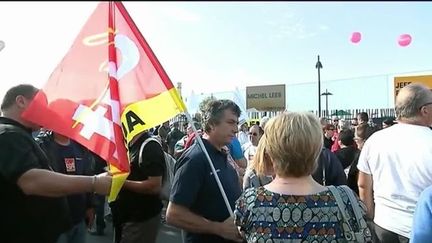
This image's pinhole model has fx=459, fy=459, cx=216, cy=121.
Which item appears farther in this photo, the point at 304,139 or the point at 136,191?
the point at 136,191

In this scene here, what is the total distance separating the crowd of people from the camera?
1.97 m

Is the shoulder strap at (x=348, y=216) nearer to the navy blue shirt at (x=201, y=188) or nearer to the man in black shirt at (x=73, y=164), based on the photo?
the navy blue shirt at (x=201, y=188)

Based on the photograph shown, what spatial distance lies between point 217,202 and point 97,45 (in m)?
1.20

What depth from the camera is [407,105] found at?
3205 millimetres

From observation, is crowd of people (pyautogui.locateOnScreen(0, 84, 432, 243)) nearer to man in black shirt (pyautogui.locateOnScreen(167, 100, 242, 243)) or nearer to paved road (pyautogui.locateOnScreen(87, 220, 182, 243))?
man in black shirt (pyautogui.locateOnScreen(167, 100, 242, 243))

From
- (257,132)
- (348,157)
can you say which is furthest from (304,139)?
(257,132)

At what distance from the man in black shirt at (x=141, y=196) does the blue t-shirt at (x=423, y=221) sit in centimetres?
218

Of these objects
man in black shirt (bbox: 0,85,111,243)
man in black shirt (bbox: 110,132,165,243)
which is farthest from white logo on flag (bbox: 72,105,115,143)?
man in black shirt (bbox: 110,132,165,243)

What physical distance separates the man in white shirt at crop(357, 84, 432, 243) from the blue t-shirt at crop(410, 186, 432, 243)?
1276 mm

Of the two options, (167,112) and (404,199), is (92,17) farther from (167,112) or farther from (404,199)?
(404,199)

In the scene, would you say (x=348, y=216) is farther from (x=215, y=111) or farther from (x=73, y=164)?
(x=73, y=164)

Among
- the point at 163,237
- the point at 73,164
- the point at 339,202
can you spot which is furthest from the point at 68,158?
the point at 339,202

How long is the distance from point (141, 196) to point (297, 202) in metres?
2.06

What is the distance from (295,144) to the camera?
2.00 m
